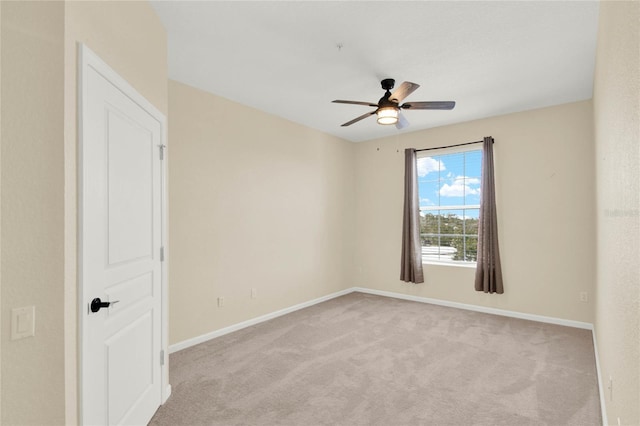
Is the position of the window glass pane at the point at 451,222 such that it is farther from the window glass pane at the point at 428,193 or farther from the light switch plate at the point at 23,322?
the light switch plate at the point at 23,322

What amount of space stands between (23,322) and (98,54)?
1.28 m

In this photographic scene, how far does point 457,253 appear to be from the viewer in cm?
525

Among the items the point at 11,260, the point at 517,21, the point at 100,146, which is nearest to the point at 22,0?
the point at 100,146

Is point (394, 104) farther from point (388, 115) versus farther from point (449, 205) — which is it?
point (449, 205)

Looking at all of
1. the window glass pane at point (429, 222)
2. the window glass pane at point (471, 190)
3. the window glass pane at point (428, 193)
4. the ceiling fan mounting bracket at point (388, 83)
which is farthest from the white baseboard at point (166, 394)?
the window glass pane at point (471, 190)

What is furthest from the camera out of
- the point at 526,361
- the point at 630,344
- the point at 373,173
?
the point at 373,173

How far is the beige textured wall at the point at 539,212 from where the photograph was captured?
4.13m

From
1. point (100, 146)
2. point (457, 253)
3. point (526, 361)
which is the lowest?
point (526, 361)

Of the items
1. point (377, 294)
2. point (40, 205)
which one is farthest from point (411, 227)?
point (40, 205)

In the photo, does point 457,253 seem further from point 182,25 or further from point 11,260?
point 11,260

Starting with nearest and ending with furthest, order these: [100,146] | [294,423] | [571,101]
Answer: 1. [100,146]
2. [294,423]
3. [571,101]

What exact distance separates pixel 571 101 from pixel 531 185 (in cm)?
114

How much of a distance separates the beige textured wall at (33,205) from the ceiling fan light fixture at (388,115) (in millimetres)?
2538

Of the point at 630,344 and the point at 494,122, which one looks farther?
the point at 494,122
